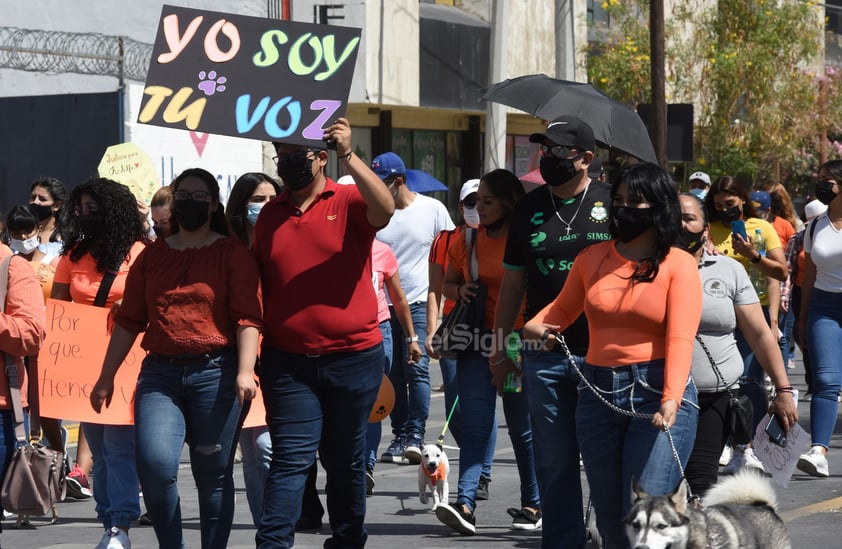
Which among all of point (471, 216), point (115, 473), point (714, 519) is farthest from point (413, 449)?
point (714, 519)

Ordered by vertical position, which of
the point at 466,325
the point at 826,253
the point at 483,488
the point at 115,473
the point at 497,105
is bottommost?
the point at 483,488

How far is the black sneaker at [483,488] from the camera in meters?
8.99

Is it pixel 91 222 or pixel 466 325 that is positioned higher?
pixel 91 222

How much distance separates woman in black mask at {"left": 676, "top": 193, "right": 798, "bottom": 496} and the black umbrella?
1.56 m

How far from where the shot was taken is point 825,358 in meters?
9.87

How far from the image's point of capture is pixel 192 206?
257 inches

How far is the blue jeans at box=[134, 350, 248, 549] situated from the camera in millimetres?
6312

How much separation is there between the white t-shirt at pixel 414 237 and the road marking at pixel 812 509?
137 inches

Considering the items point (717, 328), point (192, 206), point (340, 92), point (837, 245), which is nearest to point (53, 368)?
point (192, 206)

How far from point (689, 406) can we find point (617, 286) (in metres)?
0.54

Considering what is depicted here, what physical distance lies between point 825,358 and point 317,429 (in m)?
4.61

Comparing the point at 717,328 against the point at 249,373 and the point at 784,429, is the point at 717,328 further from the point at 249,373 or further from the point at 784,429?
the point at 249,373

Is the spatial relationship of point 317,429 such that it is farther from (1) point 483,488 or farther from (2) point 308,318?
(1) point 483,488

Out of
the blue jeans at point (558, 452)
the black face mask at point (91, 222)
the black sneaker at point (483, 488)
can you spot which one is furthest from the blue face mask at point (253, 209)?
the blue jeans at point (558, 452)
